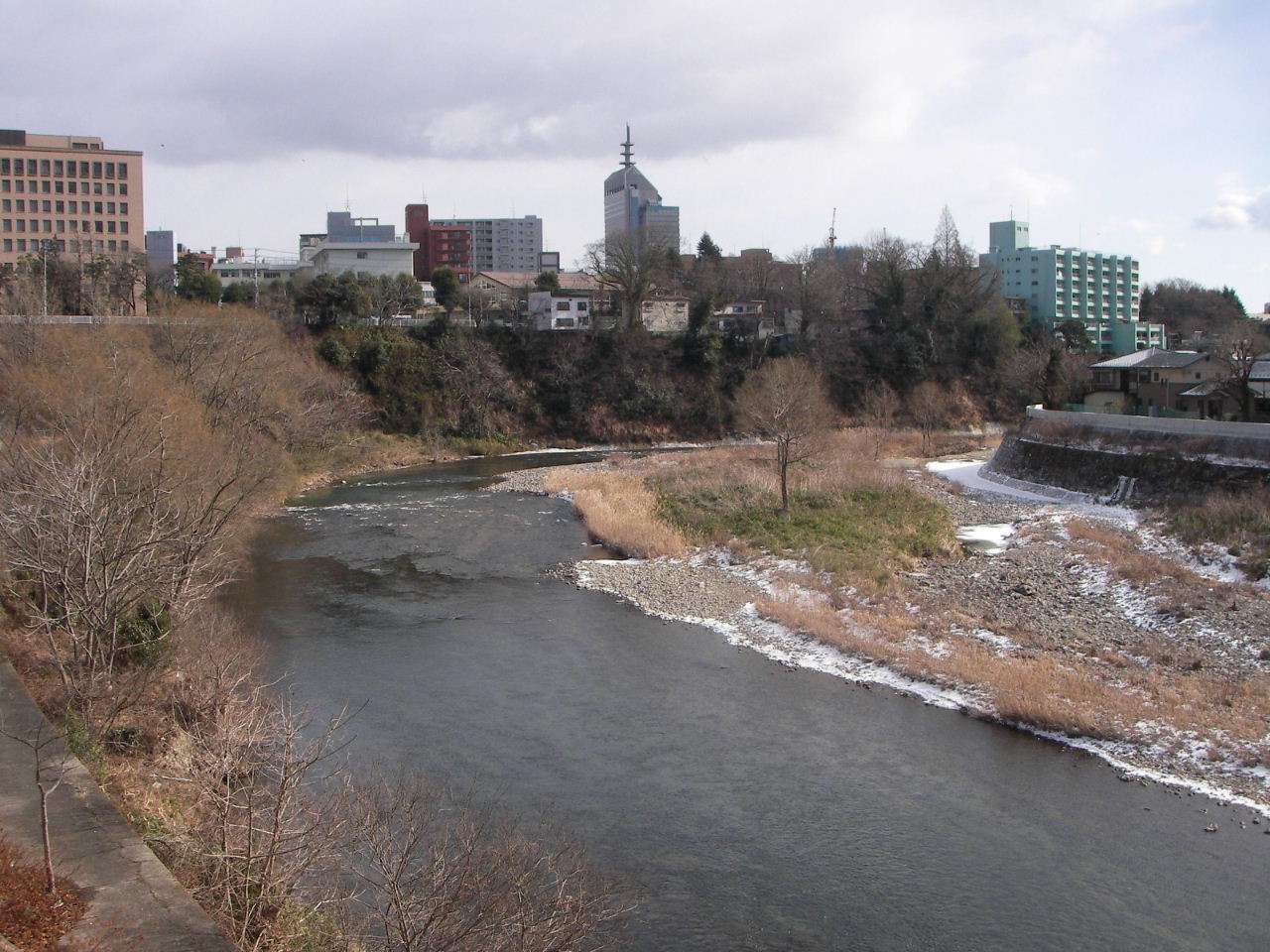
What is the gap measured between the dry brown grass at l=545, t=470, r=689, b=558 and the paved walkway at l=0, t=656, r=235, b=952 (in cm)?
1459

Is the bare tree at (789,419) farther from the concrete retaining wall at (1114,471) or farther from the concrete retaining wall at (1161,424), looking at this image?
the concrete retaining wall at (1161,424)

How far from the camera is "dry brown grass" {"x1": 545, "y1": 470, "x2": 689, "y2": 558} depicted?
75.6 feet

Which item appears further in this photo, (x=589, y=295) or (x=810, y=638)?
(x=589, y=295)

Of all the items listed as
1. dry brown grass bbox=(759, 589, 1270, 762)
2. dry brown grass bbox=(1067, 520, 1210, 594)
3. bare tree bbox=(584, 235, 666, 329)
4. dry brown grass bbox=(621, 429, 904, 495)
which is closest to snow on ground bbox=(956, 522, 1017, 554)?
dry brown grass bbox=(1067, 520, 1210, 594)

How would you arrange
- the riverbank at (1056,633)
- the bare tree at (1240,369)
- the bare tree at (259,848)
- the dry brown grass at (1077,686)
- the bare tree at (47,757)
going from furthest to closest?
the bare tree at (1240,369) < the dry brown grass at (1077,686) < the riverbank at (1056,633) < the bare tree at (47,757) < the bare tree at (259,848)

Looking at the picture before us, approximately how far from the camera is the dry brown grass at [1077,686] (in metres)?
12.0

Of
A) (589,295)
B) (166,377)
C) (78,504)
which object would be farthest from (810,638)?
(589,295)

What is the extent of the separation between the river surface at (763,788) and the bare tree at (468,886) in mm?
546

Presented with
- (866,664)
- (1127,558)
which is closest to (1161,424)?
(1127,558)

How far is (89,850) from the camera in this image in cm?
773

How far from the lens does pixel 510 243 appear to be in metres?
114

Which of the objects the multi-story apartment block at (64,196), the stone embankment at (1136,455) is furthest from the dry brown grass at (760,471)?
the multi-story apartment block at (64,196)

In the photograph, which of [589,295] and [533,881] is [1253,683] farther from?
[589,295]

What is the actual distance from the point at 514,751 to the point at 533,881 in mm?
3799
